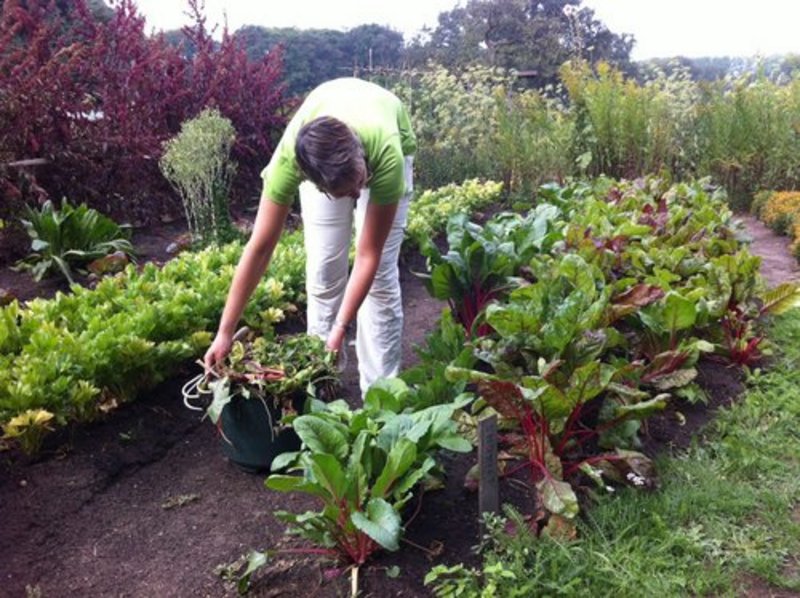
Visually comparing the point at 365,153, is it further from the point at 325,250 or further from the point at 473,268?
the point at 473,268

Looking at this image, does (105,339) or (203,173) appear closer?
(105,339)

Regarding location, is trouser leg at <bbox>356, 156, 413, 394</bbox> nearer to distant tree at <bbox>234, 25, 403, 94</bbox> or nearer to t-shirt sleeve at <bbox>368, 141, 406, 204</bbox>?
t-shirt sleeve at <bbox>368, 141, 406, 204</bbox>

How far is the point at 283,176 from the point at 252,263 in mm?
332

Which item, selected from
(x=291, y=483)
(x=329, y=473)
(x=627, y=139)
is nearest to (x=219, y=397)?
(x=291, y=483)

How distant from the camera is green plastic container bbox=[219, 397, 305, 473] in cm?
273

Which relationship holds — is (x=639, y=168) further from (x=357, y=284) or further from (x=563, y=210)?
(x=357, y=284)

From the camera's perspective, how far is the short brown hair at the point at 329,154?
219cm

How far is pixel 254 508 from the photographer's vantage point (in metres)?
2.71

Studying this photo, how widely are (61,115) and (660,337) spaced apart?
16.4 ft

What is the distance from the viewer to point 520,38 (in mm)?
21234

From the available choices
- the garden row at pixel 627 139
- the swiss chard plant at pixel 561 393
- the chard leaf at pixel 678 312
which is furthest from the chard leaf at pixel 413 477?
the garden row at pixel 627 139

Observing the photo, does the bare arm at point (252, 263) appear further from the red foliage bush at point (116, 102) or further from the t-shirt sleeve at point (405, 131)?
the red foliage bush at point (116, 102)

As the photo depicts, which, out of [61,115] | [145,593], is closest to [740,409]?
[145,593]

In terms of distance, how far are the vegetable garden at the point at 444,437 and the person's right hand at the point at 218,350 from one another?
6 cm
